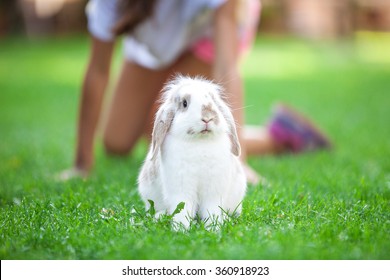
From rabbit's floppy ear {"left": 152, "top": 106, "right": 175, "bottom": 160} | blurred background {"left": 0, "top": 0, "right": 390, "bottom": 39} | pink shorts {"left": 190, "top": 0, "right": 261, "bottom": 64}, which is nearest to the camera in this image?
rabbit's floppy ear {"left": 152, "top": 106, "right": 175, "bottom": 160}

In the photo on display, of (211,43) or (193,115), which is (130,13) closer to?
(211,43)

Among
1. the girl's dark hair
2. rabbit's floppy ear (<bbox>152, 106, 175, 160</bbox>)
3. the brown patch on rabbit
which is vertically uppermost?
the girl's dark hair

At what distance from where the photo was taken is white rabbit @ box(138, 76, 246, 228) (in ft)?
7.98

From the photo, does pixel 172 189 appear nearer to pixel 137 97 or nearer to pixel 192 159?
pixel 192 159

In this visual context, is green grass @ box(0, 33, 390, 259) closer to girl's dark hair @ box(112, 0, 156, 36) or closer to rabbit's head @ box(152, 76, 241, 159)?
rabbit's head @ box(152, 76, 241, 159)

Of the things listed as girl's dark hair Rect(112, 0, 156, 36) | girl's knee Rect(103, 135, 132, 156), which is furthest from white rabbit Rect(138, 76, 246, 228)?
girl's knee Rect(103, 135, 132, 156)

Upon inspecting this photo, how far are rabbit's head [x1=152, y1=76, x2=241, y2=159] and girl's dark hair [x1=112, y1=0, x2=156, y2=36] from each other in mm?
1553

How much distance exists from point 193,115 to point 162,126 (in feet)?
0.56

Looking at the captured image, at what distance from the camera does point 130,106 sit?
534cm

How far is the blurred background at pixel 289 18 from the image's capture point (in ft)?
53.5

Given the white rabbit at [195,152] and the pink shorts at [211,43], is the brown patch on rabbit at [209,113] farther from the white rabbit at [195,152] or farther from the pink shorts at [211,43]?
the pink shorts at [211,43]

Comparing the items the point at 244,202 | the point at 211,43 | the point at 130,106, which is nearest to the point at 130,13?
the point at 211,43

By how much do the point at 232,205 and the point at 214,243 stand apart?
1.05ft

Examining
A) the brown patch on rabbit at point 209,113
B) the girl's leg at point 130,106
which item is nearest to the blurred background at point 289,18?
the girl's leg at point 130,106
